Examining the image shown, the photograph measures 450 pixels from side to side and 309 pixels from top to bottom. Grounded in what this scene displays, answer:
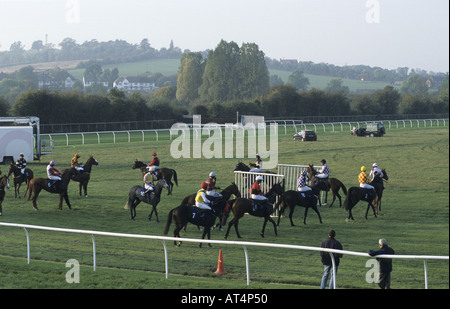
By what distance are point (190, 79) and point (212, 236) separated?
7712cm

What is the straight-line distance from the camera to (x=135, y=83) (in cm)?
15925

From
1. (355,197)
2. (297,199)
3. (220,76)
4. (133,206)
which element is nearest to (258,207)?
(297,199)

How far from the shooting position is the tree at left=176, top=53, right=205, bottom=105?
90.4m

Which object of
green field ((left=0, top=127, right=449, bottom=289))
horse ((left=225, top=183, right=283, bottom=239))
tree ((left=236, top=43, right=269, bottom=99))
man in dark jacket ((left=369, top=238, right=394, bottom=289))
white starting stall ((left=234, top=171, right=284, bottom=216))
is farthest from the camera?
tree ((left=236, top=43, right=269, bottom=99))

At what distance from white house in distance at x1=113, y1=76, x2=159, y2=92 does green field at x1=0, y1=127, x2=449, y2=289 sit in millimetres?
127492

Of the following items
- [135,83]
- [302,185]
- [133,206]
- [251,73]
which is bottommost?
[133,206]

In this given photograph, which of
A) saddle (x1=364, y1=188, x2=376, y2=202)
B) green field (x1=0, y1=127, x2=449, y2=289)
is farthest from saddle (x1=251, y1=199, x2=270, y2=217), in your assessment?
saddle (x1=364, y1=188, x2=376, y2=202)

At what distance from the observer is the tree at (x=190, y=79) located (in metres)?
90.4

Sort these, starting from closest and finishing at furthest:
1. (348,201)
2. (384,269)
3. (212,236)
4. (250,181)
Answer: (384,269), (212,236), (348,201), (250,181)

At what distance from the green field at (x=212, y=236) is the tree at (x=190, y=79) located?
6091 centimetres

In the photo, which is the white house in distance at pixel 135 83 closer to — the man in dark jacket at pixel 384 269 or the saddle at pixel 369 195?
the saddle at pixel 369 195

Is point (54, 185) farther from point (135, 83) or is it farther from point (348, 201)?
point (135, 83)

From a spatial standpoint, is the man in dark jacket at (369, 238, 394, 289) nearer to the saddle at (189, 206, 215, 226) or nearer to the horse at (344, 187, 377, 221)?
the saddle at (189, 206, 215, 226)
